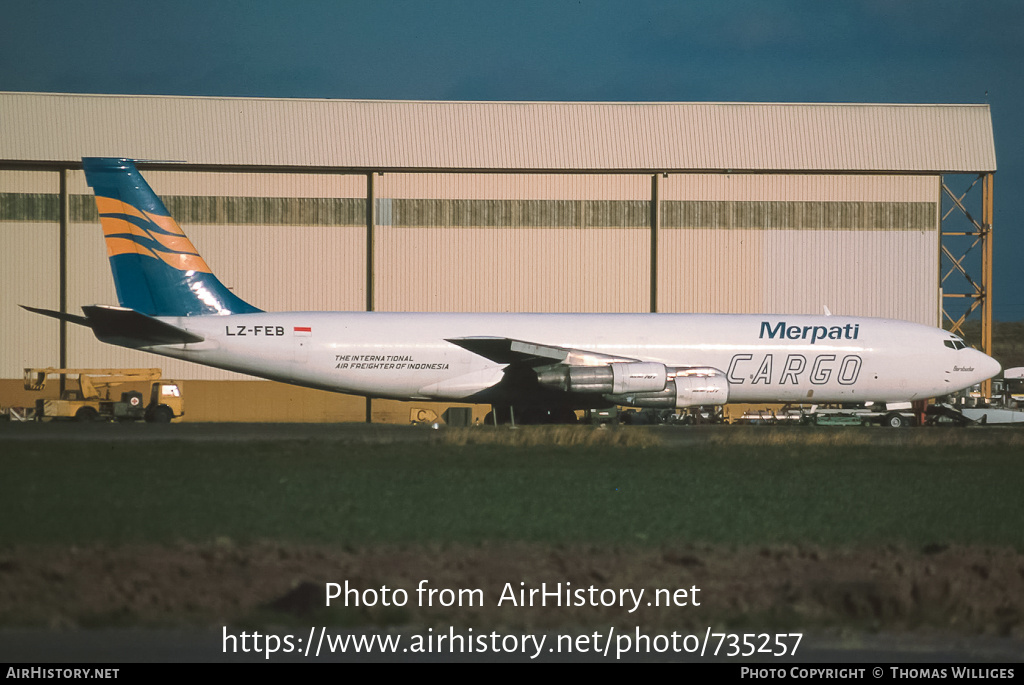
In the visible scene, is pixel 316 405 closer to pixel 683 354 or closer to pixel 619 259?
pixel 619 259

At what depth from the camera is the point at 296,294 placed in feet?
137

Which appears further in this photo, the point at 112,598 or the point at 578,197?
the point at 578,197

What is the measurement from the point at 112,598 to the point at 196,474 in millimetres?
7568

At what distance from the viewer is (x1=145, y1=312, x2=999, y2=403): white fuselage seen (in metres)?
27.8

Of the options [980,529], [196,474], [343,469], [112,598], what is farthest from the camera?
[343,469]

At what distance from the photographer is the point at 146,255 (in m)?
28.6

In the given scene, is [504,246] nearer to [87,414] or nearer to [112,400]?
[112,400]

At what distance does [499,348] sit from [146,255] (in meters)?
10.2

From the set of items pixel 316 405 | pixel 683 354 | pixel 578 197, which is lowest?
pixel 316 405

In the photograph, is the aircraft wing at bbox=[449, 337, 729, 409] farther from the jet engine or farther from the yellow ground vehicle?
the yellow ground vehicle

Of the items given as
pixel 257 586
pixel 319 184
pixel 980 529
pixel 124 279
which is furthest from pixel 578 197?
pixel 257 586

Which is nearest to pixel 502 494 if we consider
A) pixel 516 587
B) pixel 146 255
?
pixel 516 587

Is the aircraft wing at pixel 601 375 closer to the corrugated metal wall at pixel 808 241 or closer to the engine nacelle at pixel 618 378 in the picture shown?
the engine nacelle at pixel 618 378

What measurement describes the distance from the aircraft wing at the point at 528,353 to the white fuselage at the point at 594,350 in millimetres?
199
